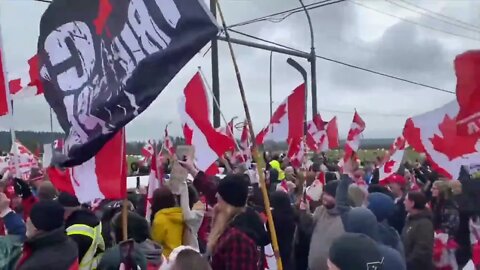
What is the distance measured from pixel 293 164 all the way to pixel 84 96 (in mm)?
9384

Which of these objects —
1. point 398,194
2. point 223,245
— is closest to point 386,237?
point 223,245

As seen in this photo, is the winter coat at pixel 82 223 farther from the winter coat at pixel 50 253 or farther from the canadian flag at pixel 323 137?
the canadian flag at pixel 323 137

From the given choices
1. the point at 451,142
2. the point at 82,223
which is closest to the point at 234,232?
the point at 82,223

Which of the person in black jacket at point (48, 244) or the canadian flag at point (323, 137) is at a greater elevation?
the canadian flag at point (323, 137)

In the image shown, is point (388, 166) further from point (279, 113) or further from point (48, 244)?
point (48, 244)

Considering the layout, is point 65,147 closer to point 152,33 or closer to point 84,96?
point 84,96

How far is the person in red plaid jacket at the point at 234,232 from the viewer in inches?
196

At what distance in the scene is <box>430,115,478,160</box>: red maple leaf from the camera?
715 centimetres

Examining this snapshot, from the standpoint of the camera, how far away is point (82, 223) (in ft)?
18.6

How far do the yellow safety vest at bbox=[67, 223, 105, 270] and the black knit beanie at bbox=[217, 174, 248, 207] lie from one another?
3.39 ft

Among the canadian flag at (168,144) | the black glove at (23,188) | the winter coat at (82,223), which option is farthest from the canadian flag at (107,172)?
the canadian flag at (168,144)

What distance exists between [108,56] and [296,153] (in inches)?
359

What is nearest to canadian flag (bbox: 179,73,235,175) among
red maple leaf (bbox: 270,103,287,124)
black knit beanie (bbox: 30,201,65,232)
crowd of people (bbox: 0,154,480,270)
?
crowd of people (bbox: 0,154,480,270)

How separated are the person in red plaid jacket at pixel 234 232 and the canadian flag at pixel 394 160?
694cm
